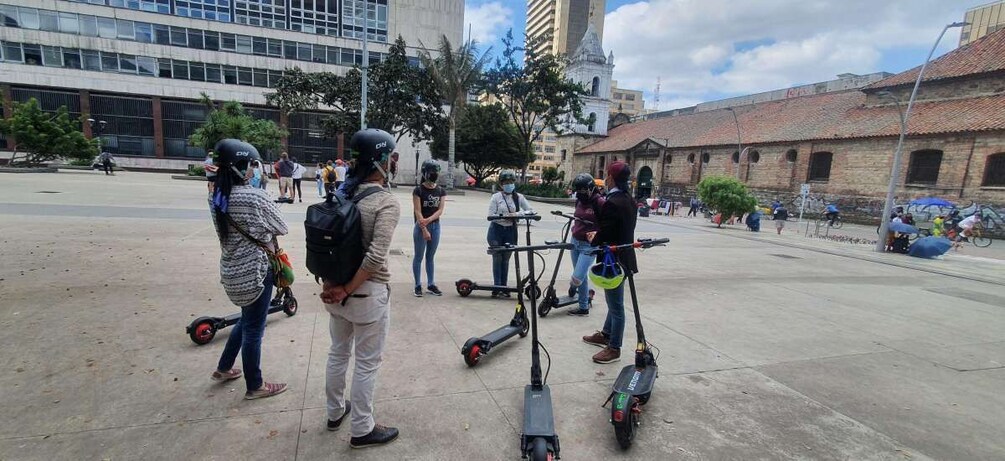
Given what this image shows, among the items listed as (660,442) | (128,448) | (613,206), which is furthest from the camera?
(613,206)

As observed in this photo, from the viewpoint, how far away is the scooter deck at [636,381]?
3.12 meters

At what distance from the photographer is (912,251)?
45.8 ft

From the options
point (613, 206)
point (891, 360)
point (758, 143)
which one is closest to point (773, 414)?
point (613, 206)

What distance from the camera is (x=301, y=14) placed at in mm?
41469

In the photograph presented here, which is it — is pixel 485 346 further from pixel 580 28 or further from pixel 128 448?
pixel 580 28

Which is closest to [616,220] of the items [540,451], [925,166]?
[540,451]

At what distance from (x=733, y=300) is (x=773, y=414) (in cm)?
374

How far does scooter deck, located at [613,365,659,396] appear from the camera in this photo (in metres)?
3.12

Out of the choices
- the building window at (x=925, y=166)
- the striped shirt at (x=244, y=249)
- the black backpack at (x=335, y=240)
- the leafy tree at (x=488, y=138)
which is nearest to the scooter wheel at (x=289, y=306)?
the striped shirt at (x=244, y=249)

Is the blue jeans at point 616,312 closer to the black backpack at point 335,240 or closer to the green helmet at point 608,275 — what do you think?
the green helmet at point 608,275

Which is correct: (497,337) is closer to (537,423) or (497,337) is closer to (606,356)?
(606,356)

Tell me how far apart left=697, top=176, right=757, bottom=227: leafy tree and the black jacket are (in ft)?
63.4

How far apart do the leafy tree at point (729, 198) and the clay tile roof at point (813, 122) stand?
14.9 metres

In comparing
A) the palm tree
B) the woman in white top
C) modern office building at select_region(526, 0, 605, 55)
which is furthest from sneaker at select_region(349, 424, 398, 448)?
modern office building at select_region(526, 0, 605, 55)
